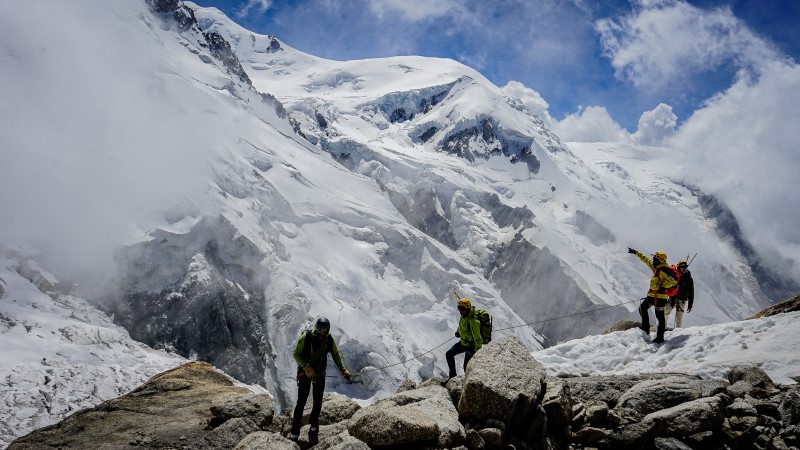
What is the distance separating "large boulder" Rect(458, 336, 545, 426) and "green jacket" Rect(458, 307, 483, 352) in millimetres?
3061

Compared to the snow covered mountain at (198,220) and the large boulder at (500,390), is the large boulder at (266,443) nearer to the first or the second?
the large boulder at (500,390)

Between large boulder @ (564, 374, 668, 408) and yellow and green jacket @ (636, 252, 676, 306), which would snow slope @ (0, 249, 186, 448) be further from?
yellow and green jacket @ (636, 252, 676, 306)

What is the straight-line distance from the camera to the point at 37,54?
446 ft

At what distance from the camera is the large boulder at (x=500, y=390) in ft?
30.5

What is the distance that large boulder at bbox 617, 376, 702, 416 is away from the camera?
33.9ft

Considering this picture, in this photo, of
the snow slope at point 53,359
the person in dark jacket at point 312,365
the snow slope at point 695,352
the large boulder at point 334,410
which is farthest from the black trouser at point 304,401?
the snow slope at point 53,359

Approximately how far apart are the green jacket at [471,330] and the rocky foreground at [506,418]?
1.40 metres

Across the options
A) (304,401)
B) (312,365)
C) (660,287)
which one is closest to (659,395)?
(660,287)

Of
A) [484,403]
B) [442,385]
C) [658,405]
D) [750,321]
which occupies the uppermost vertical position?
[750,321]

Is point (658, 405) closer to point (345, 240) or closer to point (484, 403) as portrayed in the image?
point (484, 403)

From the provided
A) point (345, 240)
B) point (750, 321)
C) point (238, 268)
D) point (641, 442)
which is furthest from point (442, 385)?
point (345, 240)

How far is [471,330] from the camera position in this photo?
13594 millimetres

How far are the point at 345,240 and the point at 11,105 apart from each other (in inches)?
3140

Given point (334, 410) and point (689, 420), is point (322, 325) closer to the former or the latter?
point (334, 410)
